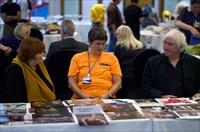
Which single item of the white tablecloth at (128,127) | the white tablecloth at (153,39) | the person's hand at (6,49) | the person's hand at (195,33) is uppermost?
the person's hand at (195,33)

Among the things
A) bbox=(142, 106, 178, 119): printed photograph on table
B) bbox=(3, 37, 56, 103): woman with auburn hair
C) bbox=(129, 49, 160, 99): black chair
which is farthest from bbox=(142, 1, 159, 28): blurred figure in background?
bbox=(142, 106, 178, 119): printed photograph on table

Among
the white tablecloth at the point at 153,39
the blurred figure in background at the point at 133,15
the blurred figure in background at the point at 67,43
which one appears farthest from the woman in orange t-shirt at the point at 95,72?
the blurred figure in background at the point at 133,15

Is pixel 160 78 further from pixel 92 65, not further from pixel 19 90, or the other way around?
pixel 19 90

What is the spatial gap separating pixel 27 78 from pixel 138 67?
1574 mm

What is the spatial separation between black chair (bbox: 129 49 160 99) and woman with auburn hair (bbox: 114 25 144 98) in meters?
0.05

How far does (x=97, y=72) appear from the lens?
371 cm

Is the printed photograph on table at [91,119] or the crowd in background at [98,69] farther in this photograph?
the crowd in background at [98,69]

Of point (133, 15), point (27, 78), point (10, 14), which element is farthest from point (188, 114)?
point (133, 15)

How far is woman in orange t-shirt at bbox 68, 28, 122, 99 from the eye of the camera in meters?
3.68

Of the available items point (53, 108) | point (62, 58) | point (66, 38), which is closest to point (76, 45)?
point (66, 38)

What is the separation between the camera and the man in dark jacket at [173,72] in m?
3.57

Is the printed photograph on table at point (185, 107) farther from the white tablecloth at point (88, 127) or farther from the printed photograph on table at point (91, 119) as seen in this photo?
the printed photograph on table at point (91, 119)

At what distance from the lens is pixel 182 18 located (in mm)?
5348

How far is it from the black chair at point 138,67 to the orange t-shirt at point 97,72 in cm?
69
